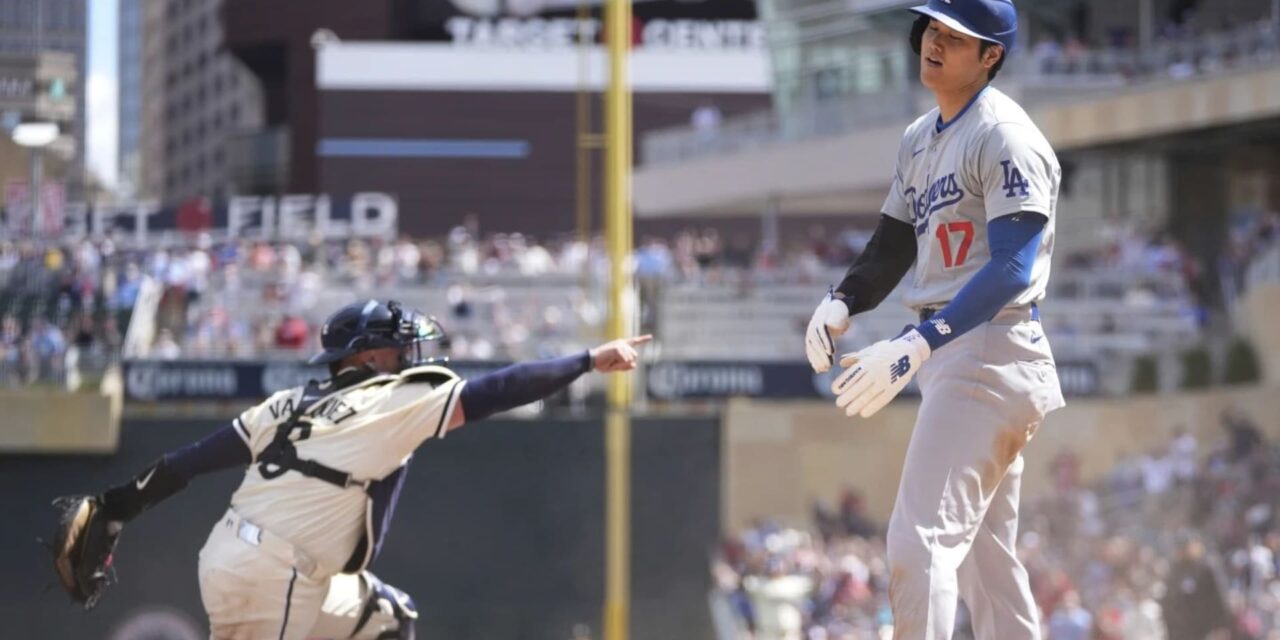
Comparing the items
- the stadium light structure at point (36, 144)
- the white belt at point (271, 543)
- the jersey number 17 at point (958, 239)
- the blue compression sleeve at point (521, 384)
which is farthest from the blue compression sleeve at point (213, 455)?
the stadium light structure at point (36, 144)

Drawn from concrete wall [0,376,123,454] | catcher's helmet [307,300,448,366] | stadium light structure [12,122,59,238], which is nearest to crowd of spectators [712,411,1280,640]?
concrete wall [0,376,123,454]

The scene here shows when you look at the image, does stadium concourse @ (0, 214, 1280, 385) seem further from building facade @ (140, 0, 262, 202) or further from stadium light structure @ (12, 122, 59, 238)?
building facade @ (140, 0, 262, 202)

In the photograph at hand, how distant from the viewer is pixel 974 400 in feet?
14.8

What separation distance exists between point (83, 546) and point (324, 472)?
79cm

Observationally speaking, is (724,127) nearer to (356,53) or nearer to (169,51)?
(356,53)

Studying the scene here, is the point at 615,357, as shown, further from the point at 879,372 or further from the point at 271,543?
the point at 879,372

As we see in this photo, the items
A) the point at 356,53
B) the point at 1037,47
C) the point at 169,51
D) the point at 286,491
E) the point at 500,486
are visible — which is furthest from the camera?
the point at 169,51

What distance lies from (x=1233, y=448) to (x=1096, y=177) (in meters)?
9.54

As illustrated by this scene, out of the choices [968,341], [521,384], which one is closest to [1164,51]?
[521,384]

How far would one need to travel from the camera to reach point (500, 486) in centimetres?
1680

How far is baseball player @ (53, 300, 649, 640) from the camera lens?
551 cm

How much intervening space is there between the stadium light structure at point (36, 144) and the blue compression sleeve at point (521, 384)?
30.5 feet

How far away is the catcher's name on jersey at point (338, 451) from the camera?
554 cm

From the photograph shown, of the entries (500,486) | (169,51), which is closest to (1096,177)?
(500,486)
